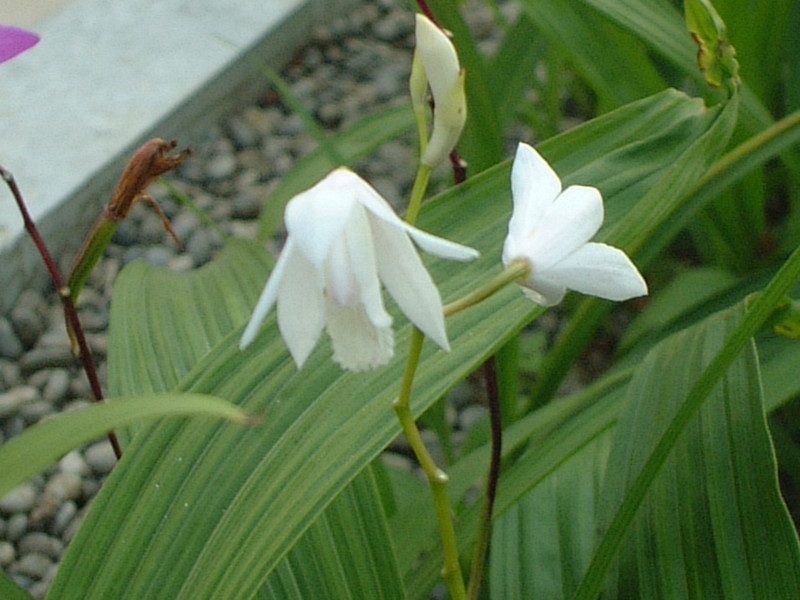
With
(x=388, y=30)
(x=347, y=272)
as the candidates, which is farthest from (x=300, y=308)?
(x=388, y=30)

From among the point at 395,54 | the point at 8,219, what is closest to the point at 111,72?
the point at 8,219

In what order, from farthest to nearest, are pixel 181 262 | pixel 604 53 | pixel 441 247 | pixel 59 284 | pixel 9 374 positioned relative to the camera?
pixel 181 262 → pixel 9 374 → pixel 604 53 → pixel 59 284 → pixel 441 247

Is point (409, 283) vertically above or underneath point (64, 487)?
above

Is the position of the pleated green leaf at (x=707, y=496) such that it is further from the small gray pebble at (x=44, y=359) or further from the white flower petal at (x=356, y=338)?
the small gray pebble at (x=44, y=359)

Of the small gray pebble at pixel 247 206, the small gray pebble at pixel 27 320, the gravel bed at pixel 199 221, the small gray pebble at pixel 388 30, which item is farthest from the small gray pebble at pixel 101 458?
the small gray pebble at pixel 388 30

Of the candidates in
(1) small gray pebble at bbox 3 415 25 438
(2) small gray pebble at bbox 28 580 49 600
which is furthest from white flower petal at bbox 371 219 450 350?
(1) small gray pebble at bbox 3 415 25 438

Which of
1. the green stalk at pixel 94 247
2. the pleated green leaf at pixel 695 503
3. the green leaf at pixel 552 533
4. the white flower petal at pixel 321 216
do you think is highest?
the white flower petal at pixel 321 216

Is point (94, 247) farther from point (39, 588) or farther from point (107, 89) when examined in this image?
point (107, 89)
